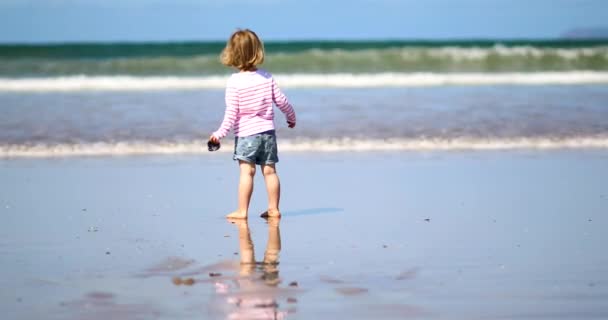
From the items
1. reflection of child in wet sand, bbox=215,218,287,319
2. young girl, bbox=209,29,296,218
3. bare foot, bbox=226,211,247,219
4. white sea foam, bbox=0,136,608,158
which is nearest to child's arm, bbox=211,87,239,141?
young girl, bbox=209,29,296,218

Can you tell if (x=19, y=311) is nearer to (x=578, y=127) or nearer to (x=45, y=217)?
(x=45, y=217)

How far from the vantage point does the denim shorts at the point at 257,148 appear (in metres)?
5.89

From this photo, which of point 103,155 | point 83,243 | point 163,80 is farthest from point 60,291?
point 163,80

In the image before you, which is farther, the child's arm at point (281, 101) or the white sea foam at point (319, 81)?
the white sea foam at point (319, 81)

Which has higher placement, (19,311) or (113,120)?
(113,120)

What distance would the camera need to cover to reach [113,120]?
1137cm

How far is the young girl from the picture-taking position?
5.70 m

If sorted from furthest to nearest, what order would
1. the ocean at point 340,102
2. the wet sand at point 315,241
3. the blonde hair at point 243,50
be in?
the ocean at point 340,102 < the blonde hair at point 243,50 < the wet sand at point 315,241

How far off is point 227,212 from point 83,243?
122 centimetres

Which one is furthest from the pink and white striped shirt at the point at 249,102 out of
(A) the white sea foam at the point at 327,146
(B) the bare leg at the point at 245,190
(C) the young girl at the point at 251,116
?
(A) the white sea foam at the point at 327,146

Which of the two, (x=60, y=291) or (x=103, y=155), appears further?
(x=103, y=155)

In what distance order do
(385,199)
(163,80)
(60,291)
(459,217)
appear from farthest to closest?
(163,80) → (385,199) → (459,217) → (60,291)

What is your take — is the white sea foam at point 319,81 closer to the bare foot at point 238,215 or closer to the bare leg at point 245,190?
the bare leg at point 245,190

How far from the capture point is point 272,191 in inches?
233
